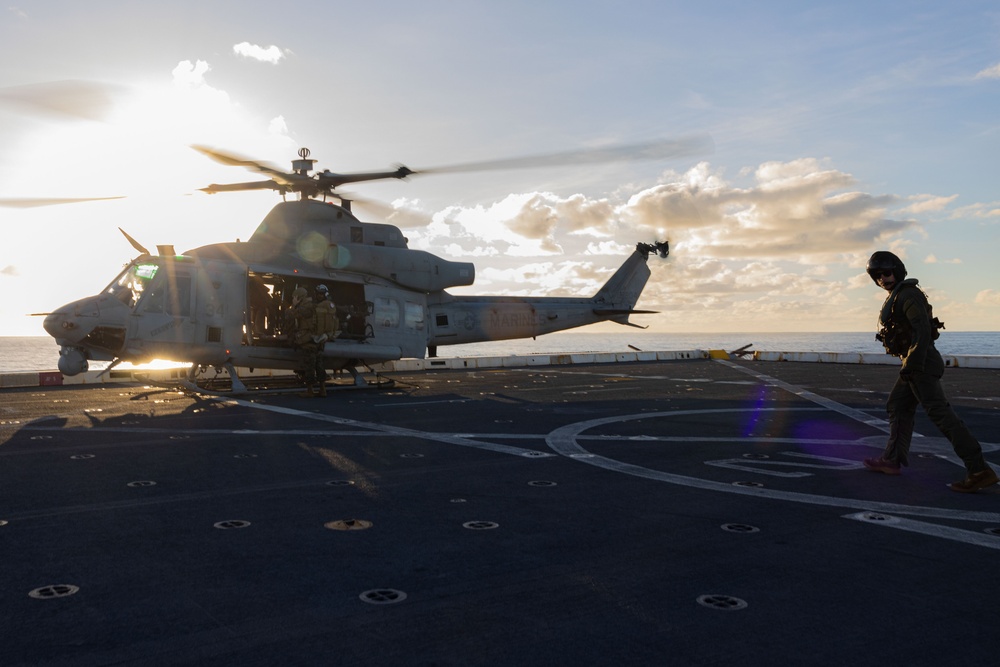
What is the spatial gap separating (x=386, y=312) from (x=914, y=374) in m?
15.1

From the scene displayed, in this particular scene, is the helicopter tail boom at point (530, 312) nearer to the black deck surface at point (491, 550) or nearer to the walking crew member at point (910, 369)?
the black deck surface at point (491, 550)

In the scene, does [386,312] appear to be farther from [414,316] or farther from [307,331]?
[307,331]

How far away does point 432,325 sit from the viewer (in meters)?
22.7

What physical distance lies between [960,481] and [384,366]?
24.8 m

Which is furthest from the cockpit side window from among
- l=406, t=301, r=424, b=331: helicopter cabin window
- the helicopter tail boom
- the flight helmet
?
the flight helmet

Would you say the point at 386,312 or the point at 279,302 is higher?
the point at 279,302

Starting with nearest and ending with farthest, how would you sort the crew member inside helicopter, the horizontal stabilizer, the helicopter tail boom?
the crew member inside helicopter, the helicopter tail boom, the horizontal stabilizer

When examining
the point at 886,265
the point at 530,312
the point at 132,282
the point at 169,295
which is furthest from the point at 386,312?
the point at 886,265

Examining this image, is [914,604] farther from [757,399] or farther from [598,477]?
[757,399]

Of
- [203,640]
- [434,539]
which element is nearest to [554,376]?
[434,539]

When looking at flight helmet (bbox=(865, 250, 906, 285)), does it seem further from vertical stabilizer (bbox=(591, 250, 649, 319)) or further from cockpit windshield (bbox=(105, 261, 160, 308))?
vertical stabilizer (bbox=(591, 250, 649, 319))

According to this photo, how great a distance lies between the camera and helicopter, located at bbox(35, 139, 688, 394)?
17.1 metres

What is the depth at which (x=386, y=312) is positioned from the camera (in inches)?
824

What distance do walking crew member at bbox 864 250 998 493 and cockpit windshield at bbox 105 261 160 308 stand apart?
598 inches
